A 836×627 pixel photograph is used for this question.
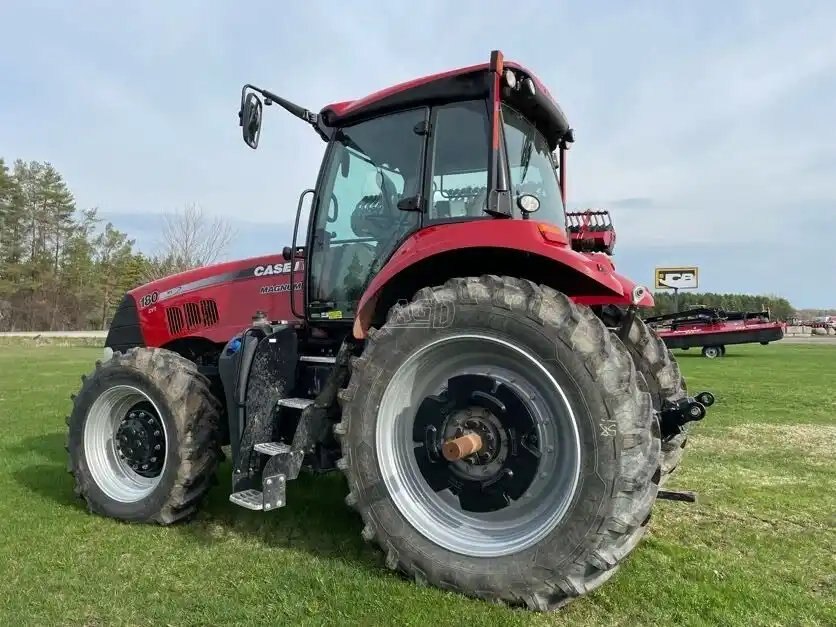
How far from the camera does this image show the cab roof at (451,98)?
145 inches

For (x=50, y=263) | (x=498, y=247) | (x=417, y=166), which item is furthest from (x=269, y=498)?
(x=50, y=263)

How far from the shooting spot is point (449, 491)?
3.34m

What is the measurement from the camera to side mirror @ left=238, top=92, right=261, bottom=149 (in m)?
4.28

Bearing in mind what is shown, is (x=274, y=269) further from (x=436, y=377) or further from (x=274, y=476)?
(x=436, y=377)

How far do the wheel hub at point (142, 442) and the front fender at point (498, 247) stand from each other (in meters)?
1.90

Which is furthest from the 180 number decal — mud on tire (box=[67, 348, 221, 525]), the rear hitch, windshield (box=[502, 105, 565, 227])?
the rear hitch

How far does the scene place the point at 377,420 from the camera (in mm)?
3363

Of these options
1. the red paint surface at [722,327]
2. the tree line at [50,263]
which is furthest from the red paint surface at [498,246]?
the tree line at [50,263]

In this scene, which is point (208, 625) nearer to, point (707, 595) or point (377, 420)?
point (377, 420)

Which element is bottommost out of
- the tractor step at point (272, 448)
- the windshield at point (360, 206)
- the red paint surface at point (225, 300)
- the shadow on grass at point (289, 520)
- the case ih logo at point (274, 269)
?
the shadow on grass at point (289, 520)

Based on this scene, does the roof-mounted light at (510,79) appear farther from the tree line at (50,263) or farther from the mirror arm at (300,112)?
the tree line at (50,263)

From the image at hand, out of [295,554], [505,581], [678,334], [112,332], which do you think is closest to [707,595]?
[505,581]

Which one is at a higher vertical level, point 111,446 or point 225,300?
point 225,300

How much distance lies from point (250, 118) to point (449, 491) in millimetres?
2833
